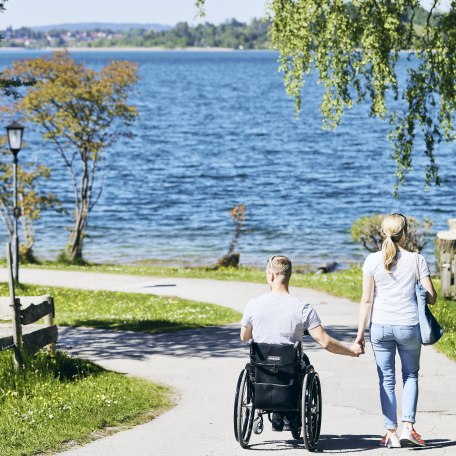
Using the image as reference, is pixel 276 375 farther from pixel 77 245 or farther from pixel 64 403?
pixel 77 245

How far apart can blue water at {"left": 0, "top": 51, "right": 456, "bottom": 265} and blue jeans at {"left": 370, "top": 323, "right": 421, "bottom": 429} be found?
1045 inches

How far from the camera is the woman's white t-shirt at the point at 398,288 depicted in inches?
377

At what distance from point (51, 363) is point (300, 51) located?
10.2 meters

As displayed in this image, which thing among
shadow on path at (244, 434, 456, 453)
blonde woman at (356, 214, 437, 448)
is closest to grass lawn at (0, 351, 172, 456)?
shadow on path at (244, 434, 456, 453)

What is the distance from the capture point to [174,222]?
160 feet

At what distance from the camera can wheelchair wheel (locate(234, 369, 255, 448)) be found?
371 inches

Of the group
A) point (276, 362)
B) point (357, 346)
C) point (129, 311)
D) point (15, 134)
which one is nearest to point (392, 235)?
point (357, 346)

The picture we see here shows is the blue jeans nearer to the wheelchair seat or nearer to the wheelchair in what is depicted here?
the wheelchair

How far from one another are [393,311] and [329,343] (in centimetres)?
68

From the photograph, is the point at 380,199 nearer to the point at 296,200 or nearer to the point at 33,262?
the point at 296,200

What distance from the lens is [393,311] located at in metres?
9.59

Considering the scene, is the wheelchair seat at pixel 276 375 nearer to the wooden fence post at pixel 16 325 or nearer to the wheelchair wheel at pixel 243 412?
the wheelchair wheel at pixel 243 412

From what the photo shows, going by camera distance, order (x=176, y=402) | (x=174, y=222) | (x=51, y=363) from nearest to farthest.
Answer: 1. (x=176, y=402)
2. (x=51, y=363)
3. (x=174, y=222)

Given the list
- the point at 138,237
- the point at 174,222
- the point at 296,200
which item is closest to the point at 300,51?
the point at 138,237
